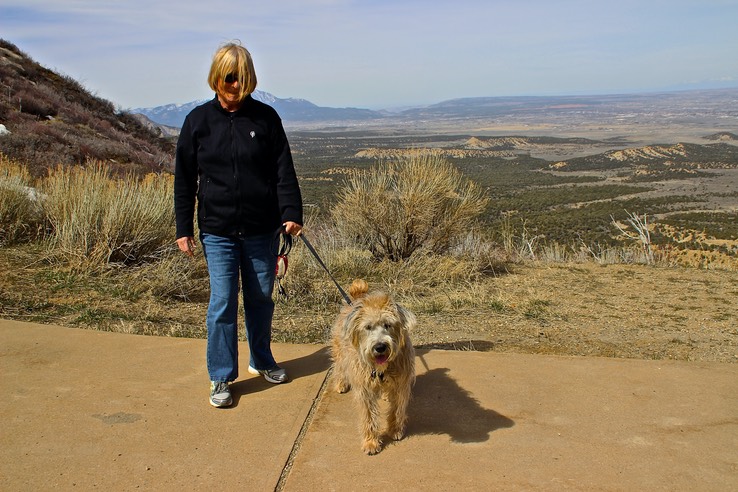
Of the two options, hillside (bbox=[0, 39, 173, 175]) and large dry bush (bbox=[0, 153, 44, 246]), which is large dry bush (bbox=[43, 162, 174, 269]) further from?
hillside (bbox=[0, 39, 173, 175])

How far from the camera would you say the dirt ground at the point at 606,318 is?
5.39 meters

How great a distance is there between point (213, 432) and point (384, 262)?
638 centimetres

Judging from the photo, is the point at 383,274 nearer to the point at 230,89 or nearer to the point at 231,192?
the point at 231,192

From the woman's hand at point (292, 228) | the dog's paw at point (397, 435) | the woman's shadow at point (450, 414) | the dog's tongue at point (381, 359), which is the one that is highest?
the woman's hand at point (292, 228)

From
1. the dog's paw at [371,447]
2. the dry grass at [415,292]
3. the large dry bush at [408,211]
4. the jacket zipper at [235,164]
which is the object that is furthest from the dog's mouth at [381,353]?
the large dry bush at [408,211]

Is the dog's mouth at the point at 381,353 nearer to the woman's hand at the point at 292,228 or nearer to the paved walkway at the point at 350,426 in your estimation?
the paved walkway at the point at 350,426

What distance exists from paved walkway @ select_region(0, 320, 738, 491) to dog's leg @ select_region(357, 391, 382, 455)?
6 cm

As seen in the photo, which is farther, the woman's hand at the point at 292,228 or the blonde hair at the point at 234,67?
the woman's hand at the point at 292,228

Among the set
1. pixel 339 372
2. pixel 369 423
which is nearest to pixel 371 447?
pixel 369 423

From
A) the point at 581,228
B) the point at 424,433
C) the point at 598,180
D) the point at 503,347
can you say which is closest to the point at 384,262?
the point at 503,347

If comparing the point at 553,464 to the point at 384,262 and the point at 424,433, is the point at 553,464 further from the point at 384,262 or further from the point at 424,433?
the point at 384,262

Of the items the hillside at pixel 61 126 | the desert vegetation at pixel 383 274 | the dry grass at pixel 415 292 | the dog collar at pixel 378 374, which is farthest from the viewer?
the hillside at pixel 61 126

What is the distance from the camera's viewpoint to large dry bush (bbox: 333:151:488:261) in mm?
10102

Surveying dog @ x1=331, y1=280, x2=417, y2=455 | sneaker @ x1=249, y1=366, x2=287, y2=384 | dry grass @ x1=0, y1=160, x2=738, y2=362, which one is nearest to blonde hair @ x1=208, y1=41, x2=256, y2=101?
dog @ x1=331, y1=280, x2=417, y2=455
